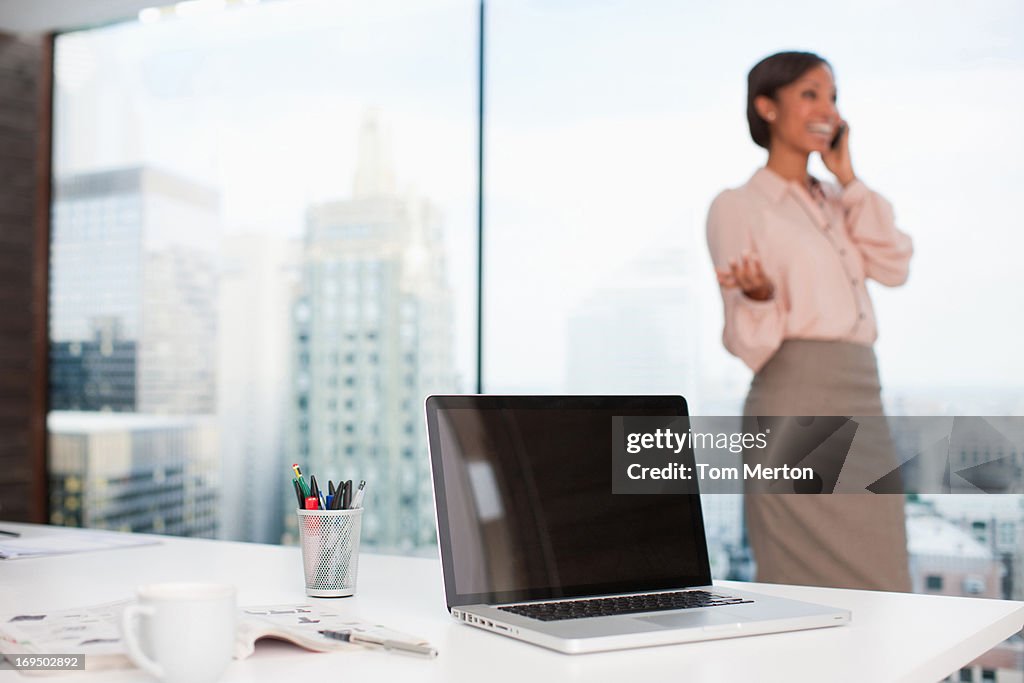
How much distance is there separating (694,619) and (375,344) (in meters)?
2.42

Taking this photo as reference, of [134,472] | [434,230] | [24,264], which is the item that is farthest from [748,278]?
[24,264]

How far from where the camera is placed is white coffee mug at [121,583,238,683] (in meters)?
0.83

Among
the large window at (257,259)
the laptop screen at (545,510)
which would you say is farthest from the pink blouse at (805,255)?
the laptop screen at (545,510)

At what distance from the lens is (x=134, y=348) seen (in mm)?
3783

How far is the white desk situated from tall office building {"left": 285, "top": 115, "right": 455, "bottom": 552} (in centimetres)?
169

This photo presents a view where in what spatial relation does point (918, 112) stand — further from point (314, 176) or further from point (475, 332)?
point (314, 176)

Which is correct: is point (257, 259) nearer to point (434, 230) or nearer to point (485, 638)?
point (434, 230)

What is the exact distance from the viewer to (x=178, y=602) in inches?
32.7

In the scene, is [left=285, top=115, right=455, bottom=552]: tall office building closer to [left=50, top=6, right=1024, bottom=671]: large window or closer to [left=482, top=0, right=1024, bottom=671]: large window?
[left=50, top=6, right=1024, bottom=671]: large window

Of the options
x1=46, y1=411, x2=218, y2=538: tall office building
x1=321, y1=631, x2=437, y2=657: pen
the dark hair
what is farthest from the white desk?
x1=46, y1=411, x2=218, y2=538: tall office building

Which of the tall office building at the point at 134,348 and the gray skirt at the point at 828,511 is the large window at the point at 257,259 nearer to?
the tall office building at the point at 134,348

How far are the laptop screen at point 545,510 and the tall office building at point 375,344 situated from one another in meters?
1.98

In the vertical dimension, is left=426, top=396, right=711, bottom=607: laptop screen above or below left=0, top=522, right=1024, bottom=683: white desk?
above

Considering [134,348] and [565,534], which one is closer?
[565,534]
